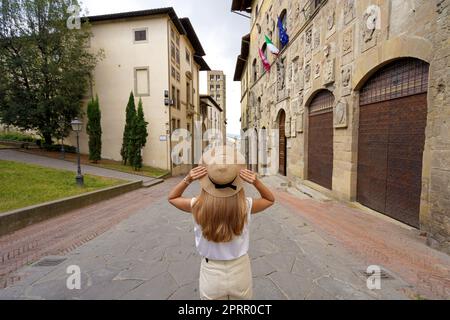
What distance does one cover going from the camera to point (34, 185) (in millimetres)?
7363

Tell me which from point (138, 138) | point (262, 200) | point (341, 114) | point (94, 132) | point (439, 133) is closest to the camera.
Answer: point (262, 200)

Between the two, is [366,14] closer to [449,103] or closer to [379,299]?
[449,103]

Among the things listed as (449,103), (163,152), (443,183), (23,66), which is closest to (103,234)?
(443,183)

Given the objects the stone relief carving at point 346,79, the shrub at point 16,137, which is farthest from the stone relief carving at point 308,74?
the shrub at point 16,137

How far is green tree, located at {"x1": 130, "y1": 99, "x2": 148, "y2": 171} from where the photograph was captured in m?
15.3

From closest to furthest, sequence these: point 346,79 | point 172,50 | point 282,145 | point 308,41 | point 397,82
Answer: point 397,82 → point 346,79 → point 308,41 → point 282,145 → point 172,50

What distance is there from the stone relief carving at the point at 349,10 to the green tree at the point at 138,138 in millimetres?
12957

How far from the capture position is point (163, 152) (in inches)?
693

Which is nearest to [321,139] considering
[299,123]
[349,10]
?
[299,123]

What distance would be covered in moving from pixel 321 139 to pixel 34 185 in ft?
31.4

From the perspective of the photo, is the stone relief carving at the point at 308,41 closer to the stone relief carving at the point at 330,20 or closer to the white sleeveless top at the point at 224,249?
the stone relief carving at the point at 330,20

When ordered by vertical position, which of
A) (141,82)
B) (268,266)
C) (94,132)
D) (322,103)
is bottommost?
(268,266)

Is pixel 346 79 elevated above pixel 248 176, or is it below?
above

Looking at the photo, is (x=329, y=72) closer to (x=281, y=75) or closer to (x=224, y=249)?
(x=281, y=75)
